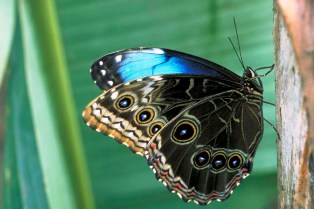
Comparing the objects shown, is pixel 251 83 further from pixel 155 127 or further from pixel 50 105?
pixel 50 105

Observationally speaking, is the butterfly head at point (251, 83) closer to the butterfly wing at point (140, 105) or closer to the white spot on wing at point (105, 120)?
the butterfly wing at point (140, 105)

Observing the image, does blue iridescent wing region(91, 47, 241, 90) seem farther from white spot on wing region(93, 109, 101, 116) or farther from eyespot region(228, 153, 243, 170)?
eyespot region(228, 153, 243, 170)

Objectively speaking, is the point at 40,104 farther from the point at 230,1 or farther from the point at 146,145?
the point at 230,1

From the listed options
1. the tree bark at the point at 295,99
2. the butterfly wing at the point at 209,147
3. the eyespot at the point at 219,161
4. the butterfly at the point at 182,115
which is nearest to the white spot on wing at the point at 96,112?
the butterfly at the point at 182,115

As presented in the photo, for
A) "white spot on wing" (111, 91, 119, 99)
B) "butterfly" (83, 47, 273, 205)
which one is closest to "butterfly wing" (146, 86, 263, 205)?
"butterfly" (83, 47, 273, 205)

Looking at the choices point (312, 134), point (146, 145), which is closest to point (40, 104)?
point (146, 145)
